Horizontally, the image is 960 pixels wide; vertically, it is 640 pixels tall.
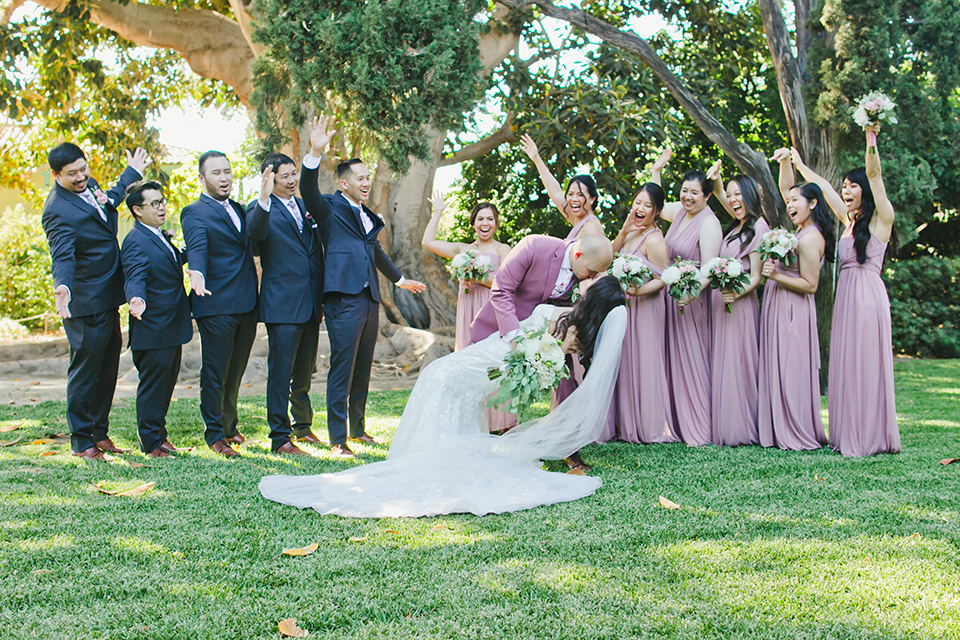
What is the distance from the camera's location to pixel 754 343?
20.6 feet

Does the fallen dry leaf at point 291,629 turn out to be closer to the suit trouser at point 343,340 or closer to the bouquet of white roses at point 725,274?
the suit trouser at point 343,340

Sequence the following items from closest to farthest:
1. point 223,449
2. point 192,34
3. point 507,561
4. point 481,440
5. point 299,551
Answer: point 507,561, point 299,551, point 481,440, point 223,449, point 192,34

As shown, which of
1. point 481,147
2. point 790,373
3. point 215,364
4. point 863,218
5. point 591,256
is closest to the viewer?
point 591,256

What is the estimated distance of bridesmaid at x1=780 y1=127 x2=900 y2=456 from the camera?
5.79 meters

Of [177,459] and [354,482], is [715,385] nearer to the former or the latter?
[354,482]

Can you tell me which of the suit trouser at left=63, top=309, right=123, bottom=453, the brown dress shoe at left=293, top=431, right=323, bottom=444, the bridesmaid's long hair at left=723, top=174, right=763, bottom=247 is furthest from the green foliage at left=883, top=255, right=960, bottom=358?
the suit trouser at left=63, top=309, right=123, bottom=453

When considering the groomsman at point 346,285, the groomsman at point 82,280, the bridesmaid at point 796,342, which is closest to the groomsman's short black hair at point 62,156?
the groomsman at point 82,280

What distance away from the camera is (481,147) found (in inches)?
552

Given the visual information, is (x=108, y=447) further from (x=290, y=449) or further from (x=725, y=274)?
(x=725, y=274)

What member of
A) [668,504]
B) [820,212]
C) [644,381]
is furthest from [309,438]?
[820,212]

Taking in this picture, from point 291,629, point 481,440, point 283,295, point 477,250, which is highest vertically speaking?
point 477,250

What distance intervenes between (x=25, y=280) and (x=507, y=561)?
1776 centimetres

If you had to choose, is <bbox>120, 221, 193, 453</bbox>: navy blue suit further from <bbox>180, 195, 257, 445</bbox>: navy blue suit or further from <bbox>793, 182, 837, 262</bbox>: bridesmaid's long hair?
<bbox>793, 182, 837, 262</bbox>: bridesmaid's long hair

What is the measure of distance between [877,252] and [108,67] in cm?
1390
